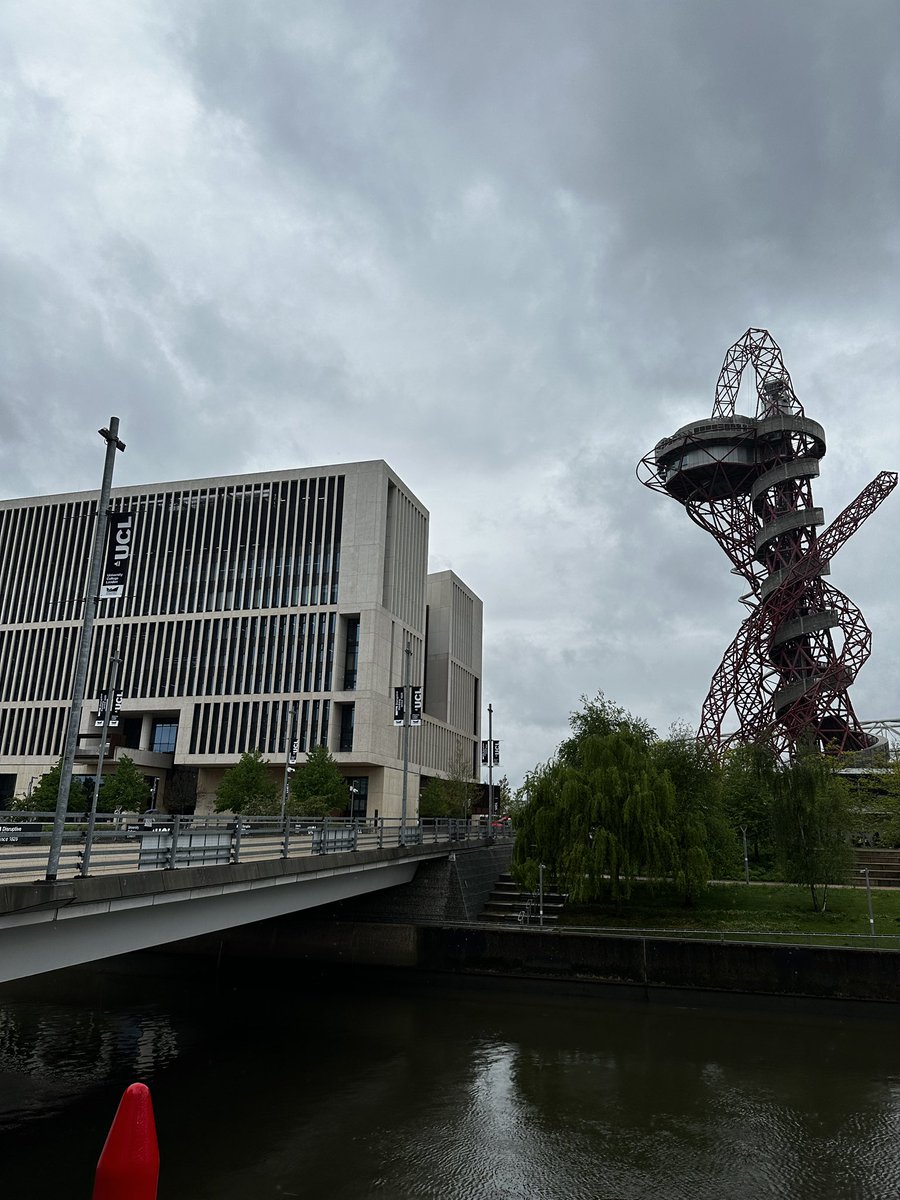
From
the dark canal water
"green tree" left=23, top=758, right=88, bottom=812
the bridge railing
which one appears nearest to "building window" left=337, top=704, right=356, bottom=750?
"green tree" left=23, top=758, right=88, bottom=812

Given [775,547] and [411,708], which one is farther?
[775,547]

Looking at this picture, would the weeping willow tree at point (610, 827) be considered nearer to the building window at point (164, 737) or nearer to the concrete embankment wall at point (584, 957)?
the concrete embankment wall at point (584, 957)

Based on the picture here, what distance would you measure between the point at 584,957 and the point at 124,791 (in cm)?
4543

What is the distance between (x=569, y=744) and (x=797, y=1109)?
26222mm

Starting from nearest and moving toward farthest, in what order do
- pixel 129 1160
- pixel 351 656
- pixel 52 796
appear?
pixel 129 1160
pixel 52 796
pixel 351 656

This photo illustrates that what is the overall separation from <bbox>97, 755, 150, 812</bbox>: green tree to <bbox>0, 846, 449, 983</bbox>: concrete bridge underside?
145ft

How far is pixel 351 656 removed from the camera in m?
74.2

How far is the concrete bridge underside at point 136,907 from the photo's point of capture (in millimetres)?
12914

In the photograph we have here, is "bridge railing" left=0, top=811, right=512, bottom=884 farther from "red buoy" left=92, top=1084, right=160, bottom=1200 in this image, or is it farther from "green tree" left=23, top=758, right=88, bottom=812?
"green tree" left=23, top=758, right=88, bottom=812

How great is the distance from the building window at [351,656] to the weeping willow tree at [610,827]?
132 ft

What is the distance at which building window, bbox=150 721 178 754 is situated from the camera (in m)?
77.2

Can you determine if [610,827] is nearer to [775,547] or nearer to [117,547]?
[117,547]

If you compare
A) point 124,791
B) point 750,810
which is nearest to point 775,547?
point 750,810

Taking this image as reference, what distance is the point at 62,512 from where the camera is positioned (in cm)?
8306
